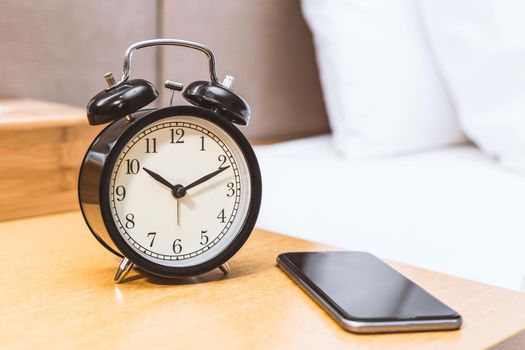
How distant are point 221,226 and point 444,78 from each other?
104cm

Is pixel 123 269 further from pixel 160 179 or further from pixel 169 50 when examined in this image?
pixel 169 50

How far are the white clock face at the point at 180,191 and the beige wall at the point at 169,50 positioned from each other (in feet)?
2.16

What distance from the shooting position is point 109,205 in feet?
2.57

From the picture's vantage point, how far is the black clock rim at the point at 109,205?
0.78 m

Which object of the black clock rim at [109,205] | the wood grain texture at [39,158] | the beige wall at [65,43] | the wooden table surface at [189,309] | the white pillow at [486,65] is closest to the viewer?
the wooden table surface at [189,309]

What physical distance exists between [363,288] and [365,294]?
0.8 inches

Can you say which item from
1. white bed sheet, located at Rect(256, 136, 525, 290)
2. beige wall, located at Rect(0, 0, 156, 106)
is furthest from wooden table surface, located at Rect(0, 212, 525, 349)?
beige wall, located at Rect(0, 0, 156, 106)

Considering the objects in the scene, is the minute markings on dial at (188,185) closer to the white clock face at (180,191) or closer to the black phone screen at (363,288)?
the white clock face at (180,191)

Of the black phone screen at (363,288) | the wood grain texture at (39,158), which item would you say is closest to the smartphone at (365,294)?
the black phone screen at (363,288)

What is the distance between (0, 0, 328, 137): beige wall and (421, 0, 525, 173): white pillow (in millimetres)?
382

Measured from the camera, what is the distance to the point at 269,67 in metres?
1.82

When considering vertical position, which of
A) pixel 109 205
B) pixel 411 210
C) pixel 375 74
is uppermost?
pixel 375 74

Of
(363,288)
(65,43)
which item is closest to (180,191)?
(363,288)

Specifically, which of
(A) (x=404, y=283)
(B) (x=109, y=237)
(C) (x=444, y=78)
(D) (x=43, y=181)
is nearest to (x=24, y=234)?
(D) (x=43, y=181)
